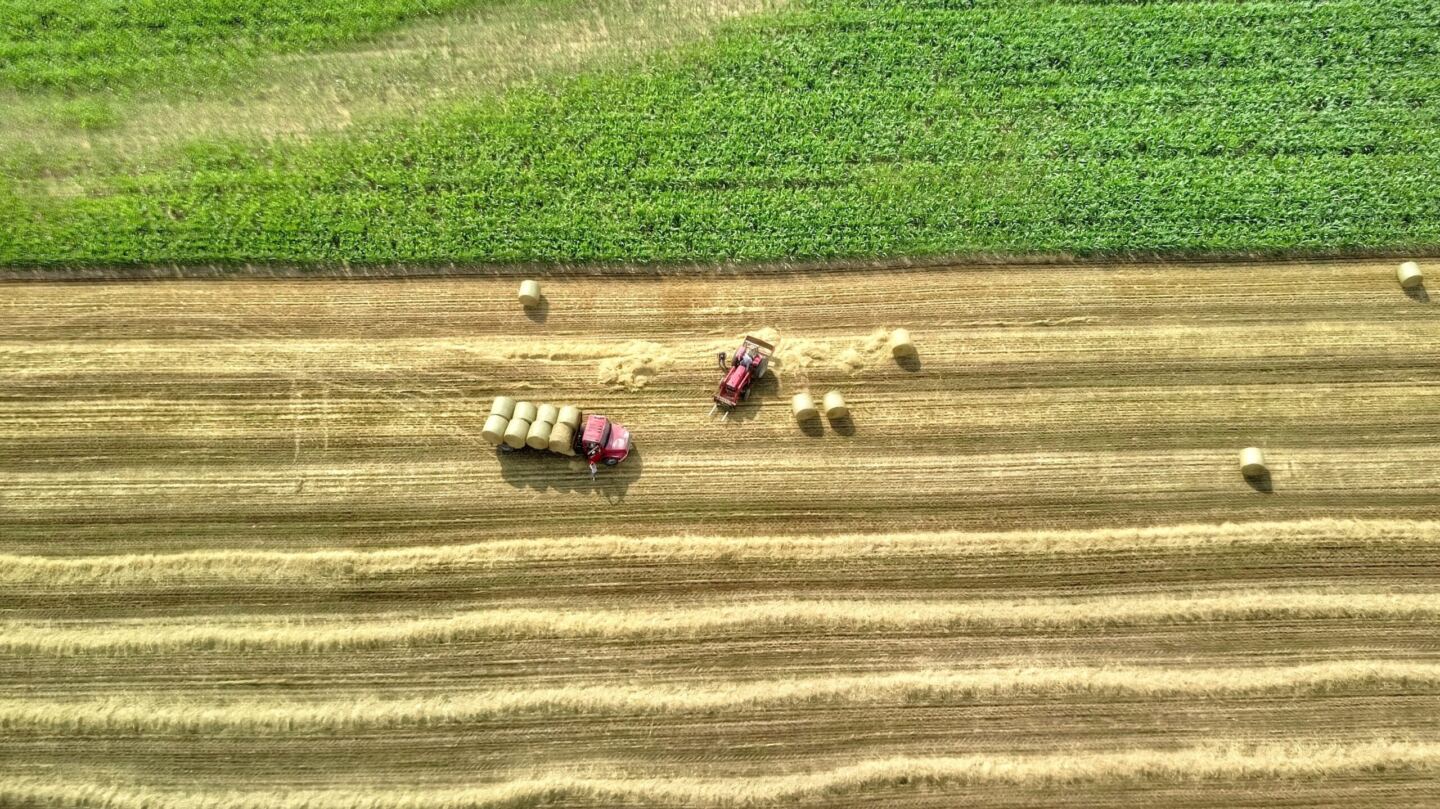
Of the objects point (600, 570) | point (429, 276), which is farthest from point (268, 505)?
point (600, 570)

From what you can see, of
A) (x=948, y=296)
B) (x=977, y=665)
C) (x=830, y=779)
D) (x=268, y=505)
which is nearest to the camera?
(x=830, y=779)

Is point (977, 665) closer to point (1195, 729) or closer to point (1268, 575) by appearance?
point (1195, 729)

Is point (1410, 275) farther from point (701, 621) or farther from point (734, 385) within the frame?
point (701, 621)

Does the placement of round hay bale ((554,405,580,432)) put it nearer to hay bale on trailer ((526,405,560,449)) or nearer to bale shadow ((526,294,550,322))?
hay bale on trailer ((526,405,560,449))

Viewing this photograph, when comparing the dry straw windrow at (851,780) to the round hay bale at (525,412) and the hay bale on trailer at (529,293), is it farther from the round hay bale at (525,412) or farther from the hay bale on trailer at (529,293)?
the hay bale on trailer at (529,293)

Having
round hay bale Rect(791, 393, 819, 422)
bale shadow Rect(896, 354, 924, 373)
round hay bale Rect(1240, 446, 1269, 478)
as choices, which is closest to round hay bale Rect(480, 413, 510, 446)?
round hay bale Rect(791, 393, 819, 422)


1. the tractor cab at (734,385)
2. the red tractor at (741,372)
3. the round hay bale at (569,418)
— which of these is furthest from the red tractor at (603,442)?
the tractor cab at (734,385)

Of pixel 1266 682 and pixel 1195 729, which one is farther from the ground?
pixel 1266 682
